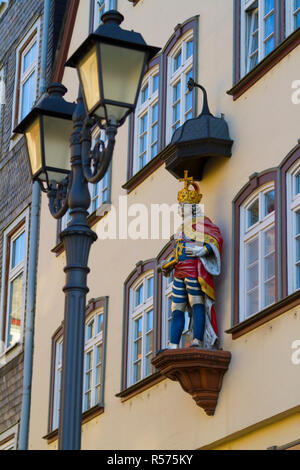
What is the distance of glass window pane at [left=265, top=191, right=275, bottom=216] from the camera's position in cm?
1354

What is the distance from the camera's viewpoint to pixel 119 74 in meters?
9.62

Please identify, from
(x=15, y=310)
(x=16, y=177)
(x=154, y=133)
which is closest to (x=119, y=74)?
(x=154, y=133)

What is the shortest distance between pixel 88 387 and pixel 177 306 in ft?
13.4

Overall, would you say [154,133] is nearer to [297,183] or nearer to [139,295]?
[139,295]

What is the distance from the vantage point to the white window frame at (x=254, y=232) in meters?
13.4

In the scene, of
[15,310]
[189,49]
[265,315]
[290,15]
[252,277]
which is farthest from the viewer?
[15,310]

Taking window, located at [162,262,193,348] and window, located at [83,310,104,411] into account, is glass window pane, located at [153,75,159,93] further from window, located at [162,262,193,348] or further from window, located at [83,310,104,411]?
window, located at [83,310,104,411]

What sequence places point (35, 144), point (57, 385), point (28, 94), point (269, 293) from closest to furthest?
point (35, 144) < point (269, 293) < point (57, 385) < point (28, 94)

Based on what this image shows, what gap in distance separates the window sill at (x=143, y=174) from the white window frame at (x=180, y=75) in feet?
1.03

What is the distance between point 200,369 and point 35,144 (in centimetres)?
398

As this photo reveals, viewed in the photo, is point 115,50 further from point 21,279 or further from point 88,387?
point 21,279

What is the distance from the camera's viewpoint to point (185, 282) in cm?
1427

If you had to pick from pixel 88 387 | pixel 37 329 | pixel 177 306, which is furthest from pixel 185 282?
pixel 37 329

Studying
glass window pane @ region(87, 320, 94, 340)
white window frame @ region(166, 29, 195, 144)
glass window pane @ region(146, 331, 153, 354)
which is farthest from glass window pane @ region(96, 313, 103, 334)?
white window frame @ region(166, 29, 195, 144)
